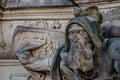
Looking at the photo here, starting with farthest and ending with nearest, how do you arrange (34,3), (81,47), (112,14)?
(34,3), (112,14), (81,47)

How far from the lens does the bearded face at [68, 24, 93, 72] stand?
269 centimetres

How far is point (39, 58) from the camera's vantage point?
345cm

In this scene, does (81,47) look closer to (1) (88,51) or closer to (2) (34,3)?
(1) (88,51)

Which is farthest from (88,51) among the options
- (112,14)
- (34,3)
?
(34,3)

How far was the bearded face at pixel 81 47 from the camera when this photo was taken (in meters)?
2.69

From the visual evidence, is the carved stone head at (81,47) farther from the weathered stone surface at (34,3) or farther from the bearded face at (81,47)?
the weathered stone surface at (34,3)

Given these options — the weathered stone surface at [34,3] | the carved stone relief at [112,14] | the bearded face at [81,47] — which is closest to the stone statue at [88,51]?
the bearded face at [81,47]

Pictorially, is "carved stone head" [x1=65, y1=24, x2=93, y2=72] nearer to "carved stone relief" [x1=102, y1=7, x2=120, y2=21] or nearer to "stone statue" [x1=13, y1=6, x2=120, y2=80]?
"stone statue" [x1=13, y1=6, x2=120, y2=80]

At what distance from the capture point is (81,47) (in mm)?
2693

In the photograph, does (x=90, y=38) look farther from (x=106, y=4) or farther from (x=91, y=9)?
(x=106, y=4)

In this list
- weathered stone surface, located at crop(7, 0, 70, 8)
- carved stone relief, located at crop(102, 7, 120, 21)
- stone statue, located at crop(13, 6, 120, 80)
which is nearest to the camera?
stone statue, located at crop(13, 6, 120, 80)

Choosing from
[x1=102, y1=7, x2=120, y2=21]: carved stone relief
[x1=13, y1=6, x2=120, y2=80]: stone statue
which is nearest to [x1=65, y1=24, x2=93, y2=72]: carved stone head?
[x1=13, y1=6, x2=120, y2=80]: stone statue

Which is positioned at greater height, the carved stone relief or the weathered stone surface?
the weathered stone surface

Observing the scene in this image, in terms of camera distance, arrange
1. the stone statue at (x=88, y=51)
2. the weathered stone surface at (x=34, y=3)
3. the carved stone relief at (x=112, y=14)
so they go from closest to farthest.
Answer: the stone statue at (x=88, y=51) < the carved stone relief at (x=112, y=14) < the weathered stone surface at (x=34, y=3)
